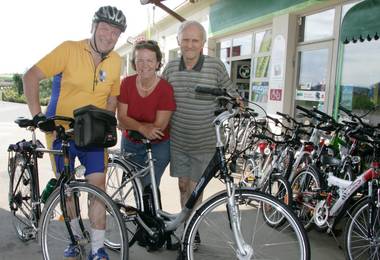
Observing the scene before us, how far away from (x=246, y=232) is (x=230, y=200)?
69 cm

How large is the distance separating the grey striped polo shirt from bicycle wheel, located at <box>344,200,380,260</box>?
1.26m

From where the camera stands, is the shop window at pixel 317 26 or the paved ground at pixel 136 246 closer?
the paved ground at pixel 136 246

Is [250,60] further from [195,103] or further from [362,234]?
[362,234]

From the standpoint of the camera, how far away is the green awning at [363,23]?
4.96 m

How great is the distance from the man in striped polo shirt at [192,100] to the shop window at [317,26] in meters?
4.09

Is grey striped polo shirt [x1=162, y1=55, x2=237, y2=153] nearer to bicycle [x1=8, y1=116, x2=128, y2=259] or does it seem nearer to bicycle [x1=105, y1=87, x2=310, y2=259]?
bicycle [x1=105, y1=87, x2=310, y2=259]

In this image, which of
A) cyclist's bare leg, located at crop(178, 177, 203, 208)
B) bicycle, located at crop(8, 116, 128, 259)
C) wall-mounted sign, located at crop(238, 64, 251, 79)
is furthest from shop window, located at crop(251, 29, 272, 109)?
bicycle, located at crop(8, 116, 128, 259)

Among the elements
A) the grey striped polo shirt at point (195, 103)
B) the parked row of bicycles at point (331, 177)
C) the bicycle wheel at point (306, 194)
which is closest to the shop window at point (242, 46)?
the parked row of bicycles at point (331, 177)

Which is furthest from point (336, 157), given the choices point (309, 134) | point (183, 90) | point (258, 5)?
point (258, 5)

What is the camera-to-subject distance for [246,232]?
3.10 meters

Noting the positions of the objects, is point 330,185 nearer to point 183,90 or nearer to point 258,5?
point 183,90

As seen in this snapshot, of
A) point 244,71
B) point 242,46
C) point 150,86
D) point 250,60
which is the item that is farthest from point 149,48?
point 244,71

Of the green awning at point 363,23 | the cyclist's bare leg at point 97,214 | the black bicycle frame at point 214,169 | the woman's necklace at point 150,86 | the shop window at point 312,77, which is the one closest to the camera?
the black bicycle frame at point 214,169

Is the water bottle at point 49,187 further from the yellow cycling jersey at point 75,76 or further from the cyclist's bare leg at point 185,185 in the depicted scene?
the cyclist's bare leg at point 185,185
